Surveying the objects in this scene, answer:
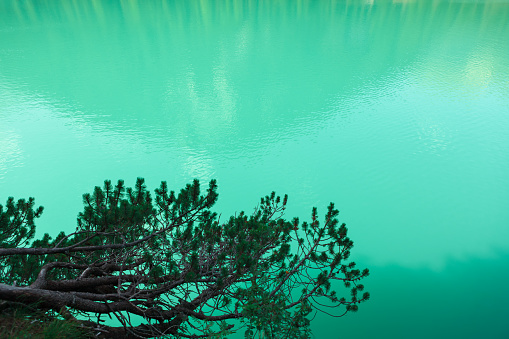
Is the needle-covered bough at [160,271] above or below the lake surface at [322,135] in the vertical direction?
below

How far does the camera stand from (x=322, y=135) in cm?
653

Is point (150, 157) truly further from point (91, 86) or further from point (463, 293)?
point (463, 293)

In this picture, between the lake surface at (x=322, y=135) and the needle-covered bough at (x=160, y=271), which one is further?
the lake surface at (x=322, y=135)

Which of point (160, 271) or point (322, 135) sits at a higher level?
point (322, 135)

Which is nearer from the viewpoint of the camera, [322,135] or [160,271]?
[160,271]

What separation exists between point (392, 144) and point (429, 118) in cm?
135

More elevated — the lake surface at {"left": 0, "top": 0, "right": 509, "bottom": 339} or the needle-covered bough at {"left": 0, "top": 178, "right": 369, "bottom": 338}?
the lake surface at {"left": 0, "top": 0, "right": 509, "bottom": 339}

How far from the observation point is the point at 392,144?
6.21 meters

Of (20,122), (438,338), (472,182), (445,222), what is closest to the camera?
(438,338)

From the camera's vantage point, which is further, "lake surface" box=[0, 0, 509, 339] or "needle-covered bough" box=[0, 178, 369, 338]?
"lake surface" box=[0, 0, 509, 339]

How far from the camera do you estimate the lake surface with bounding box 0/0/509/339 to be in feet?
12.6

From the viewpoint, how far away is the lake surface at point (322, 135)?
3.84m

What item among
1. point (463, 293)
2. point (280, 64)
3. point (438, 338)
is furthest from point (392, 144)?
point (280, 64)

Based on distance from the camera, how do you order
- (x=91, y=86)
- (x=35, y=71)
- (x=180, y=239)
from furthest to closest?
(x=35, y=71) → (x=91, y=86) → (x=180, y=239)
